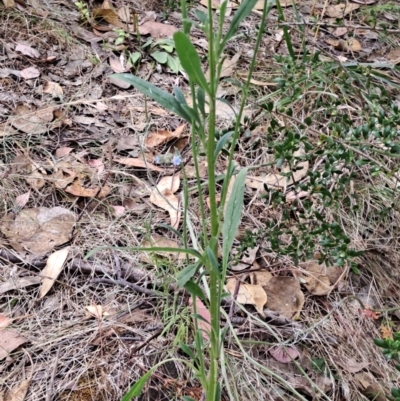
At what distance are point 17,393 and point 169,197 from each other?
2.17 feet

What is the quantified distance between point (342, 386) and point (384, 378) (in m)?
0.11

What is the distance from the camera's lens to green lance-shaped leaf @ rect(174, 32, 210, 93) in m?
0.57

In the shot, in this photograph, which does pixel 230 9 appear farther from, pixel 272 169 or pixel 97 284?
pixel 97 284

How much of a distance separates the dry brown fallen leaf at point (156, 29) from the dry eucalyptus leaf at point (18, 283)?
1.19 meters

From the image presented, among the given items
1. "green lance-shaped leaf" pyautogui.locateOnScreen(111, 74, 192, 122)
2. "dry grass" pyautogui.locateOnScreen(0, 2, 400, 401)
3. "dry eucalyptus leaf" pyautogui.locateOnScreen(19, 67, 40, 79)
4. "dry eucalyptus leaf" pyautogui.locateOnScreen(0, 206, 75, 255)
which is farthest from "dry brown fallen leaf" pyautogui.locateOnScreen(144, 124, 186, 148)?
"green lance-shaped leaf" pyautogui.locateOnScreen(111, 74, 192, 122)

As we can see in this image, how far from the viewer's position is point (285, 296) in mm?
1271

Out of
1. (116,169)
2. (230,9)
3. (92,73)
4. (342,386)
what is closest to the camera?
(342,386)

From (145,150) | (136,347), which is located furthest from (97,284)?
(145,150)

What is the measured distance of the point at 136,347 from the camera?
1.12 meters

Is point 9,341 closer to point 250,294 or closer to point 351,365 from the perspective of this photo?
point 250,294

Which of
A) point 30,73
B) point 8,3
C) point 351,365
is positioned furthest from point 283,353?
point 8,3

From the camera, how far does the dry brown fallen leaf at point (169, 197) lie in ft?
4.69

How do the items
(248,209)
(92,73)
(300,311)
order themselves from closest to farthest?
(300,311) < (248,209) < (92,73)

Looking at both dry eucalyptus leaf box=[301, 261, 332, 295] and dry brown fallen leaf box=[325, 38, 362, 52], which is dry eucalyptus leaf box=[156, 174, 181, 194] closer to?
dry eucalyptus leaf box=[301, 261, 332, 295]
